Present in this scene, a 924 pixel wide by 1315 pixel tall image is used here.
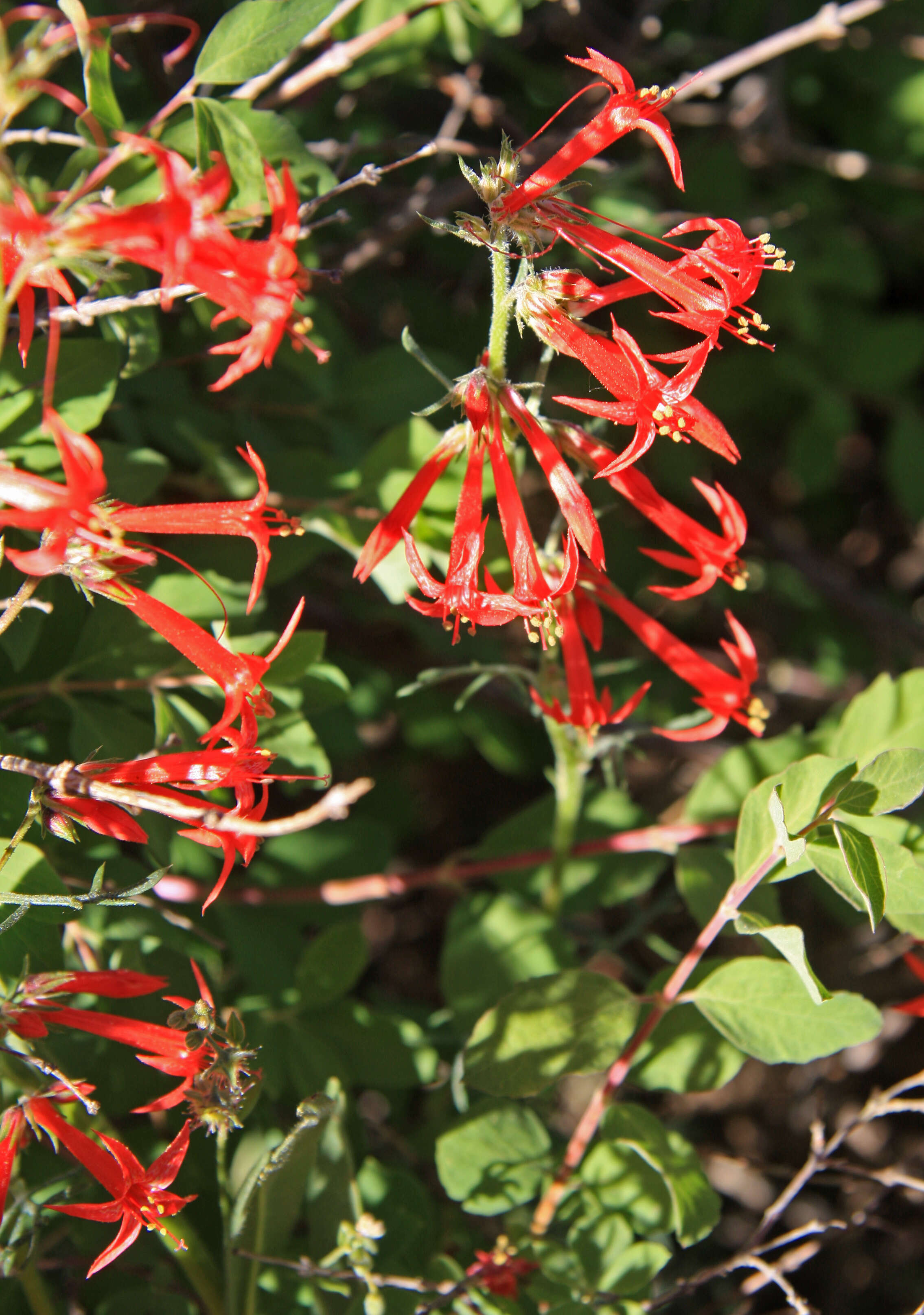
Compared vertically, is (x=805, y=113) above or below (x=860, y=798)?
above

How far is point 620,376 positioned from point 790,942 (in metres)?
0.66

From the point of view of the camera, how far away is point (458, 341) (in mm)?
2271

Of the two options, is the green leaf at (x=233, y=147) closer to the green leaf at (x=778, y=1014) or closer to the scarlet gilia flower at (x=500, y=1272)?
the green leaf at (x=778, y=1014)

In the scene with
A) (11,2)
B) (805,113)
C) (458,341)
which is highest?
(11,2)

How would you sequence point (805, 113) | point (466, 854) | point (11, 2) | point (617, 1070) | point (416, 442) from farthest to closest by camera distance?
1. point (805, 113)
2. point (466, 854)
3. point (11, 2)
4. point (416, 442)
5. point (617, 1070)

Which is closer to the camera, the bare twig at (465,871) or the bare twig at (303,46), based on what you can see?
the bare twig at (303,46)

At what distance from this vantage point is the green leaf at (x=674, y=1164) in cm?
130

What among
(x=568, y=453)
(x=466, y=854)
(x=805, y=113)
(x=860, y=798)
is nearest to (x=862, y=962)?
(x=466, y=854)

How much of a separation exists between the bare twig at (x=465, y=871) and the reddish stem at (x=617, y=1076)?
202 millimetres

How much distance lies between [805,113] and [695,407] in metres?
1.78

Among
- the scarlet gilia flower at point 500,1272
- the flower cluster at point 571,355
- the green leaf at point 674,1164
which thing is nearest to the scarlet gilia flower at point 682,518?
the flower cluster at point 571,355

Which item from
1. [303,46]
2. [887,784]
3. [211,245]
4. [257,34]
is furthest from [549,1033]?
[303,46]

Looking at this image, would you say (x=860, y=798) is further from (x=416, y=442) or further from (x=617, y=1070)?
(x=416, y=442)

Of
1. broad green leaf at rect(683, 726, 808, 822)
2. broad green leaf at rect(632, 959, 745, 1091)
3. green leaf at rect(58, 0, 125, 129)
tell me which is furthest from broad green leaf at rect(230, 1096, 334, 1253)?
green leaf at rect(58, 0, 125, 129)
